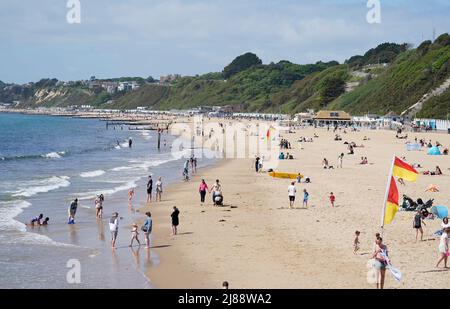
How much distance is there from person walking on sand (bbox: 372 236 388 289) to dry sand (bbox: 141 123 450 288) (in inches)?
19.2

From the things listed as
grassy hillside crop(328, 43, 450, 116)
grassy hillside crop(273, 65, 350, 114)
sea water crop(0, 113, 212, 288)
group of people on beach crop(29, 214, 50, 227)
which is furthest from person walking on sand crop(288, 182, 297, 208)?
grassy hillside crop(273, 65, 350, 114)

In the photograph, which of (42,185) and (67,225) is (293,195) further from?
(42,185)

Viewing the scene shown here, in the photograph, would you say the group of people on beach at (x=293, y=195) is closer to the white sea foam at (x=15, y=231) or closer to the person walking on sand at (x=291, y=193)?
the person walking on sand at (x=291, y=193)

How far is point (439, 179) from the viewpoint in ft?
93.8

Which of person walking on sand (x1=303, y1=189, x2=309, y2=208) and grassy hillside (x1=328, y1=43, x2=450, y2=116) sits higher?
grassy hillside (x1=328, y1=43, x2=450, y2=116)

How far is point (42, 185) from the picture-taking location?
1223 inches

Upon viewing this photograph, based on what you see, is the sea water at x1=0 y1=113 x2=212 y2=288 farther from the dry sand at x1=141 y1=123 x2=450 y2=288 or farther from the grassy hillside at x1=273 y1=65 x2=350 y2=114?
the grassy hillside at x1=273 y1=65 x2=350 y2=114

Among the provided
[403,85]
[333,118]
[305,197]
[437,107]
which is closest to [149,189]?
[305,197]

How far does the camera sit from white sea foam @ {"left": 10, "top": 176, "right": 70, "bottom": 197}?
2820 cm

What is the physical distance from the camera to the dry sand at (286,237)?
1339 cm

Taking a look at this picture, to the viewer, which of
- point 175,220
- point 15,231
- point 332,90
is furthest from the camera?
point 332,90

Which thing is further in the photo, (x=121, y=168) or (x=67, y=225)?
(x=121, y=168)

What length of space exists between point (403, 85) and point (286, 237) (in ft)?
288
